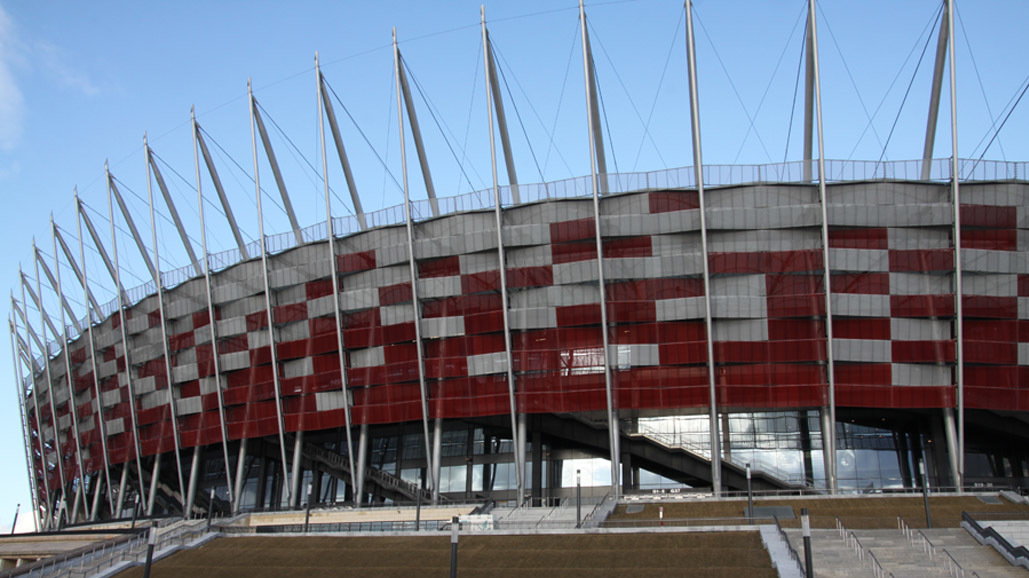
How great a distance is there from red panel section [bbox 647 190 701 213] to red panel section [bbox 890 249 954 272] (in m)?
12.2

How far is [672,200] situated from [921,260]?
50.1 feet

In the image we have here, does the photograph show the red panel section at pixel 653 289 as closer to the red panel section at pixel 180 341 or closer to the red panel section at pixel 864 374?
the red panel section at pixel 864 374

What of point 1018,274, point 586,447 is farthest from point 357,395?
point 1018,274

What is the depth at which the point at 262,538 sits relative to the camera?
156ft

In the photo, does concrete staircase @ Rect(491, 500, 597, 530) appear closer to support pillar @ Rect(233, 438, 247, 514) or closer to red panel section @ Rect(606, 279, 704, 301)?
red panel section @ Rect(606, 279, 704, 301)

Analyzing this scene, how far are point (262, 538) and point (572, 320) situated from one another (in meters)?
23.4

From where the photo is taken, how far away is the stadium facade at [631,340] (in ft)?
189

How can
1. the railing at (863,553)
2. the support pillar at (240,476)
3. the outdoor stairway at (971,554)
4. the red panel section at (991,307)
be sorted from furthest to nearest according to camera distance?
the support pillar at (240,476) → the red panel section at (991,307) → the outdoor stairway at (971,554) → the railing at (863,553)

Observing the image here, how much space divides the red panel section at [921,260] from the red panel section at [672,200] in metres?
12.2

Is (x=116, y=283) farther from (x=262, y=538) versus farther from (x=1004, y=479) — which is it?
(x=1004, y=479)

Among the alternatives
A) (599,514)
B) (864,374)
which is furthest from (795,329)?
(599,514)

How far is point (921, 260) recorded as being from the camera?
57.6 meters

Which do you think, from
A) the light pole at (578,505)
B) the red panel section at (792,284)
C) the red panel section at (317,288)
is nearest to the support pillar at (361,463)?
the red panel section at (317,288)

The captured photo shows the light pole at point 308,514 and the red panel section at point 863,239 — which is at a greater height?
the red panel section at point 863,239
